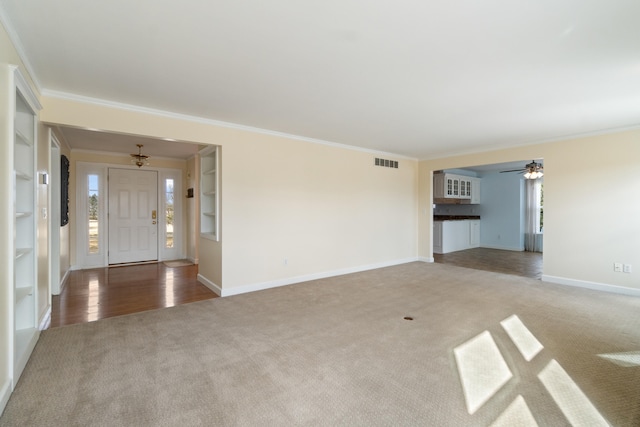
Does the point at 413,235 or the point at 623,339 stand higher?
the point at 413,235

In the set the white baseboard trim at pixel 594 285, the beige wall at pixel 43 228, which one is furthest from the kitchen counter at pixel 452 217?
the beige wall at pixel 43 228

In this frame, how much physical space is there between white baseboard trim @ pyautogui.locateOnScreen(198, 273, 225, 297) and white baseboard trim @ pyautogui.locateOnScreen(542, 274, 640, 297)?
17.7 feet

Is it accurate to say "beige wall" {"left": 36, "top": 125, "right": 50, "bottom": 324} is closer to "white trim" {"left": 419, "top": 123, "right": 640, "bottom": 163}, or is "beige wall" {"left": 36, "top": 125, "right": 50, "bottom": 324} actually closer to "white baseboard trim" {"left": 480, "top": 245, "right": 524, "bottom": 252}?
"white trim" {"left": 419, "top": 123, "right": 640, "bottom": 163}

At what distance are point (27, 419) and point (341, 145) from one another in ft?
16.6

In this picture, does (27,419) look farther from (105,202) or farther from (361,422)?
(105,202)

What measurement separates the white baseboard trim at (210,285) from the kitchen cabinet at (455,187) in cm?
656

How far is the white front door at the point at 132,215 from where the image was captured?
644 cm

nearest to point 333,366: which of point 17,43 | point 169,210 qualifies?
point 17,43

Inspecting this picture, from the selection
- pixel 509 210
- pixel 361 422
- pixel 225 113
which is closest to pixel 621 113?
pixel 361 422

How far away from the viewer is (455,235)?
8.70 m

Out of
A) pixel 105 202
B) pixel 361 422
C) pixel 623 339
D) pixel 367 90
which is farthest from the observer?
pixel 105 202

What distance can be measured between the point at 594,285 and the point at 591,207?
48.3 inches

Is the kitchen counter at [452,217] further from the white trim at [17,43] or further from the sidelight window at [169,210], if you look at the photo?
the white trim at [17,43]

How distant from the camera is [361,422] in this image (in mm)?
1731
